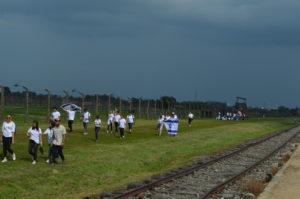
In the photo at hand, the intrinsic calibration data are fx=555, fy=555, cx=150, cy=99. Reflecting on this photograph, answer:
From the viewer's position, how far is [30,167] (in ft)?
62.4

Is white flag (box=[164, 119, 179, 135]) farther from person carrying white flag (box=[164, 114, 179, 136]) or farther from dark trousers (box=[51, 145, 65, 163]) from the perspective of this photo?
dark trousers (box=[51, 145, 65, 163])

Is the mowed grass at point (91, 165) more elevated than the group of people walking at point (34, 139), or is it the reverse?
the group of people walking at point (34, 139)

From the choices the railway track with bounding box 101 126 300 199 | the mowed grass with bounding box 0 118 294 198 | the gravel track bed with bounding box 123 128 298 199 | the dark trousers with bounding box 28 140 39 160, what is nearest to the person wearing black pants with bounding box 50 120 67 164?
the mowed grass with bounding box 0 118 294 198

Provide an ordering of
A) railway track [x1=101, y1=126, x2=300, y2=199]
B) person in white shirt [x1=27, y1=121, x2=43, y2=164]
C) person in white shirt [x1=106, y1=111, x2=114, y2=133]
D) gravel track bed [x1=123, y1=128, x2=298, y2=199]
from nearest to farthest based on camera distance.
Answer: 1. railway track [x1=101, y1=126, x2=300, y2=199]
2. gravel track bed [x1=123, y1=128, x2=298, y2=199]
3. person in white shirt [x1=27, y1=121, x2=43, y2=164]
4. person in white shirt [x1=106, y1=111, x2=114, y2=133]

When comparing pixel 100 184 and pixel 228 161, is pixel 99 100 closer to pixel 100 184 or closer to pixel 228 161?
pixel 228 161

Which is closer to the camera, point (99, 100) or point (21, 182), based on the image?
point (21, 182)

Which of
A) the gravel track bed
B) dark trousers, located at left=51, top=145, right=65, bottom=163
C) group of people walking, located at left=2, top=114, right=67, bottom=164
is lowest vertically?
the gravel track bed

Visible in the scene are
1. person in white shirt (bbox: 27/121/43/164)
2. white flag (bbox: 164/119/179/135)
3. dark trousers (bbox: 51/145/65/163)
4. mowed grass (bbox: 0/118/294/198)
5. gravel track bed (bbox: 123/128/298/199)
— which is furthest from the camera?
white flag (bbox: 164/119/179/135)

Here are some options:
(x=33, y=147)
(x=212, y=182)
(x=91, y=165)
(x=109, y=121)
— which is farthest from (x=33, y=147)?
(x=109, y=121)

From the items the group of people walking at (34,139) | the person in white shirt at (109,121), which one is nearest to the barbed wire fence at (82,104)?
the person in white shirt at (109,121)

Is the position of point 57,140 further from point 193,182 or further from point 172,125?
point 172,125

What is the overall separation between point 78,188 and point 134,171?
474cm

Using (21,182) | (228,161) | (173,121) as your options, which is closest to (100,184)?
(21,182)

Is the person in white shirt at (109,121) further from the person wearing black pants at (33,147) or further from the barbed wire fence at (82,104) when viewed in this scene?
the person wearing black pants at (33,147)
